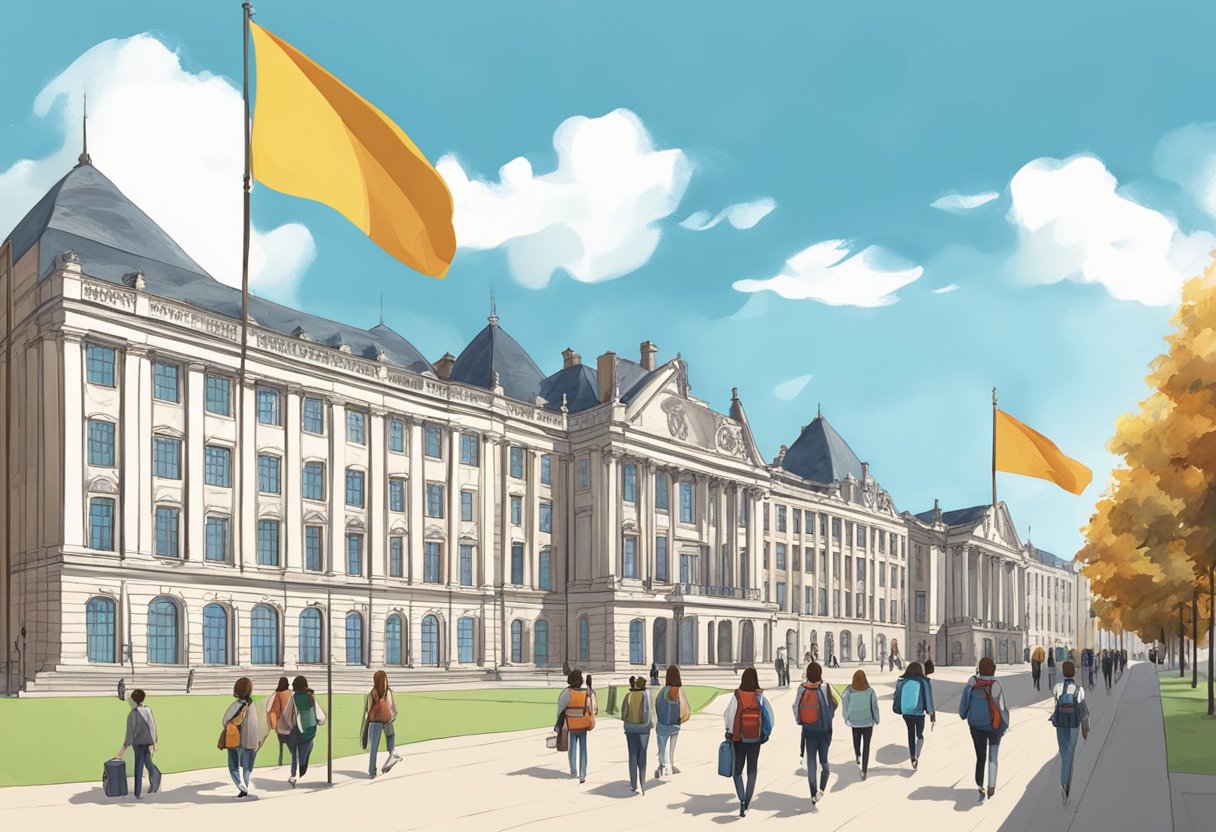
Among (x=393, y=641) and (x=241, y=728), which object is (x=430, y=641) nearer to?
(x=393, y=641)

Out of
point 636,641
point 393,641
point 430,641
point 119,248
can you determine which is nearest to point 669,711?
point 393,641

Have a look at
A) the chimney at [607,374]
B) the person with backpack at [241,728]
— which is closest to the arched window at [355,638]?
the chimney at [607,374]

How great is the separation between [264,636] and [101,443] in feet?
37.4

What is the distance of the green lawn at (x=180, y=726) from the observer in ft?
69.8

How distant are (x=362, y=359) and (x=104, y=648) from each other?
1894 centimetres

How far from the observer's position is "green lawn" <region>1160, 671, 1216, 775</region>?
2089cm

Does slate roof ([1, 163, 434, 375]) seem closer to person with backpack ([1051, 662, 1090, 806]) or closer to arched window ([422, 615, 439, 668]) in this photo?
arched window ([422, 615, 439, 668])

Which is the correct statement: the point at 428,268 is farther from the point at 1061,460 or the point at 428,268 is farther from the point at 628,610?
the point at 628,610

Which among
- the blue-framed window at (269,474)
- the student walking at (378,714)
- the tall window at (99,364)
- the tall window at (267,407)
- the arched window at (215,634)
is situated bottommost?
the arched window at (215,634)

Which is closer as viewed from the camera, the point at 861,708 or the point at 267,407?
the point at 861,708

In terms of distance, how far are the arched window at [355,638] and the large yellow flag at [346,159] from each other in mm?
45071

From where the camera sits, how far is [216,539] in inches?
2020

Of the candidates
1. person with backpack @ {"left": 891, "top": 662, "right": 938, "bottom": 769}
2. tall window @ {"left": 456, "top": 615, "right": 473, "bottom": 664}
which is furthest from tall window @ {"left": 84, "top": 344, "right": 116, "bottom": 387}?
person with backpack @ {"left": 891, "top": 662, "right": 938, "bottom": 769}

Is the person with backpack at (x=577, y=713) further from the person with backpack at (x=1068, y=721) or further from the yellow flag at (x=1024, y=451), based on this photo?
the yellow flag at (x=1024, y=451)
